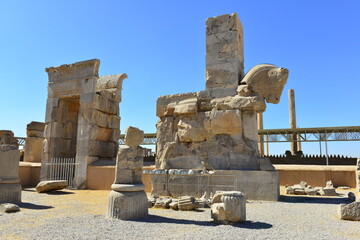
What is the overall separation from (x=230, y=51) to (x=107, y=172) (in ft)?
20.0

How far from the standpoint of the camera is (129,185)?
508 centimetres

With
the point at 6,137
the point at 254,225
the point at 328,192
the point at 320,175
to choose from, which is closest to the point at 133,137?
the point at 254,225

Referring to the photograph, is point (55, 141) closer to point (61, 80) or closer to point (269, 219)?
point (61, 80)

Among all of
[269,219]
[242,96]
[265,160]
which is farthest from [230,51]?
[269,219]

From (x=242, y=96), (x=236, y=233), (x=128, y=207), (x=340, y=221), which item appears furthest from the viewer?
(x=242, y=96)

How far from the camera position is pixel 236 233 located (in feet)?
12.7

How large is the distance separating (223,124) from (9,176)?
549 cm

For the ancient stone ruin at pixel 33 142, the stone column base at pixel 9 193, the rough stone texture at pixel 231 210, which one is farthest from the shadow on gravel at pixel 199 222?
the ancient stone ruin at pixel 33 142

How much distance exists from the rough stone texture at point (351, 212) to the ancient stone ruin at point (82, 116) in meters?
8.69

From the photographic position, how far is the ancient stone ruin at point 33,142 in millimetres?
13641

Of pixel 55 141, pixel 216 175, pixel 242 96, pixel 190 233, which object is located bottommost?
pixel 190 233

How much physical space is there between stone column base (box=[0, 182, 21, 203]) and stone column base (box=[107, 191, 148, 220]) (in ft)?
10.9

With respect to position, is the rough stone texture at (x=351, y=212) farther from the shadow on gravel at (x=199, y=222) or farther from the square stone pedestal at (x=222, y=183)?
the square stone pedestal at (x=222, y=183)

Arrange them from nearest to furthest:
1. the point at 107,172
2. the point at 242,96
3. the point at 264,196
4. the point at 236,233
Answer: the point at 236,233 → the point at 264,196 → the point at 242,96 → the point at 107,172
